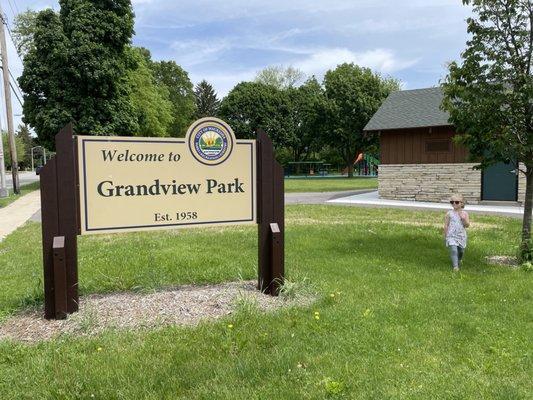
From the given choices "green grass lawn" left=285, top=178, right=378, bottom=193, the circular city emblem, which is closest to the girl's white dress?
the circular city emblem

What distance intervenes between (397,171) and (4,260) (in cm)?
1650

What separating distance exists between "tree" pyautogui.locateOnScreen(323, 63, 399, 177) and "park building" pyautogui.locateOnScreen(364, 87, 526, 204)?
20910 mm

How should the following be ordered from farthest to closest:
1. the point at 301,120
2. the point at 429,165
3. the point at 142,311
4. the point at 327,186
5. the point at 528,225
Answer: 1. the point at 301,120
2. the point at 327,186
3. the point at 429,165
4. the point at 528,225
5. the point at 142,311

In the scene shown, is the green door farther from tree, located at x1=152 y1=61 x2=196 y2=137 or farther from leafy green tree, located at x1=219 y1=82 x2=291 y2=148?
tree, located at x1=152 y1=61 x2=196 y2=137

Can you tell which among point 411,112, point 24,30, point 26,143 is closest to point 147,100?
point 24,30

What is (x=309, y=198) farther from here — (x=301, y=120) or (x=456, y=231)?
(x=301, y=120)

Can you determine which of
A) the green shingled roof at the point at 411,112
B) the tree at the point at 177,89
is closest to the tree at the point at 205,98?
the tree at the point at 177,89

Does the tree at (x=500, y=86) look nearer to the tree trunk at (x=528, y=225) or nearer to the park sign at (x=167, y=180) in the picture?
the tree trunk at (x=528, y=225)

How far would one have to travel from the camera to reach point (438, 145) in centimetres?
2012

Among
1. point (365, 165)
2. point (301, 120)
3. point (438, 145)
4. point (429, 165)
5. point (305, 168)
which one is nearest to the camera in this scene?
point (438, 145)

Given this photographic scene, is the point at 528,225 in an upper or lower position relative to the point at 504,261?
upper

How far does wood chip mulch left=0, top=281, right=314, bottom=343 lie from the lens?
4.59 m

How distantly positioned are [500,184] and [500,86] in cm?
1259

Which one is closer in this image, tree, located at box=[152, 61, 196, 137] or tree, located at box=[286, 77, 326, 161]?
tree, located at box=[286, 77, 326, 161]
